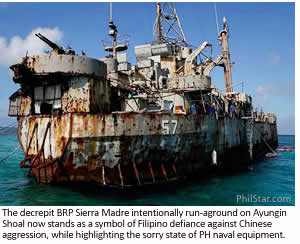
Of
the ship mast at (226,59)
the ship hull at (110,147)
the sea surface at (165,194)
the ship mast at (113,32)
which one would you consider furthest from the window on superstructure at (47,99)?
the ship mast at (226,59)

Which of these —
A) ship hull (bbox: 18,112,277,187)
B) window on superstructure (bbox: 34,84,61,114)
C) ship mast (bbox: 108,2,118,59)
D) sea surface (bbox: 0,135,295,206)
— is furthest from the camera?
ship mast (bbox: 108,2,118,59)

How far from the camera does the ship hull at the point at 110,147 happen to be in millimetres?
10219

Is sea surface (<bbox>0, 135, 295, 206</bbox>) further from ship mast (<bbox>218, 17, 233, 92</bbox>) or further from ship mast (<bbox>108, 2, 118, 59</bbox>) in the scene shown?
ship mast (<bbox>218, 17, 233, 92</bbox>)

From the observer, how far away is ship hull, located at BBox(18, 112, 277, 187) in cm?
1022

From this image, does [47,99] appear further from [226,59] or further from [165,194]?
[226,59]

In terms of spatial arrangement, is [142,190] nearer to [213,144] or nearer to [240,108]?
[213,144]

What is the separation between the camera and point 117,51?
26453 mm

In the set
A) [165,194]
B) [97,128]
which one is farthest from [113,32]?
[165,194]

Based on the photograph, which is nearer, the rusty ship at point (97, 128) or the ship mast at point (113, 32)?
the rusty ship at point (97, 128)

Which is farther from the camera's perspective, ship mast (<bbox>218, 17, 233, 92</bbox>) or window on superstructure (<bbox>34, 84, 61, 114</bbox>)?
ship mast (<bbox>218, 17, 233, 92</bbox>)

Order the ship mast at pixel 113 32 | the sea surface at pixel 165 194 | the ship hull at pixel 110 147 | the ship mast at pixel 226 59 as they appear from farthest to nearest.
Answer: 1. the ship mast at pixel 226 59
2. the ship mast at pixel 113 32
3. the ship hull at pixel 110 147
4. the sea surface at pixel 165 194

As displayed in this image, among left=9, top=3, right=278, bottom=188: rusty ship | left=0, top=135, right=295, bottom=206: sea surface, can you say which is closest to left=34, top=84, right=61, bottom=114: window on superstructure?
left=9, top=3, right=278, bottom=188: rusty ship

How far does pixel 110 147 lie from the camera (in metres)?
10.5

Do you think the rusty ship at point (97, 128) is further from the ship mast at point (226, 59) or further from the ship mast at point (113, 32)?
the ship mast at point (226, 59)
